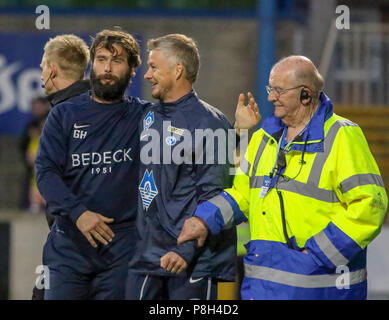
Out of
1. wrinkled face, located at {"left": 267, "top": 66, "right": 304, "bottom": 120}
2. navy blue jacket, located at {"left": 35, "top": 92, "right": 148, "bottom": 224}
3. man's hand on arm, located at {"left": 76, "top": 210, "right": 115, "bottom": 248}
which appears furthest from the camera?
navy blue jacket, located at {"left": 35, "top": 92, "right": 148, "bottom": 224}

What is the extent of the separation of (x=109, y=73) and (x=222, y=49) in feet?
26.3

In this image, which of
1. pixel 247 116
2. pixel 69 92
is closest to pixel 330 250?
pixel 247 116

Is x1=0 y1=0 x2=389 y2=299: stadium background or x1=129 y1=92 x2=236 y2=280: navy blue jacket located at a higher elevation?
x1=0 y1=0 x2=389 y2=299: stadium background

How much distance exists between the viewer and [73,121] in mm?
5672

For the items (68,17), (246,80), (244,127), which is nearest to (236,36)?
(246,80)

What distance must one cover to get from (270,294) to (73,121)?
152 cm

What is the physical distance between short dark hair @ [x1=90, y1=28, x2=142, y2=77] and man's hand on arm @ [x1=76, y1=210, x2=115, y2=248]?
2.92ft

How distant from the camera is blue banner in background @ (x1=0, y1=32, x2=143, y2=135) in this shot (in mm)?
13062

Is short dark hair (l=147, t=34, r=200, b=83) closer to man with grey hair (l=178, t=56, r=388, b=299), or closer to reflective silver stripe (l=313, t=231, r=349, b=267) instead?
man with grey hair (l=178, t=56, r=388, b=299)

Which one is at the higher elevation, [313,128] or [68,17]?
[68,17]

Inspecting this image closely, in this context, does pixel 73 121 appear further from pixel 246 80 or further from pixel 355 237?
pixel 246 80

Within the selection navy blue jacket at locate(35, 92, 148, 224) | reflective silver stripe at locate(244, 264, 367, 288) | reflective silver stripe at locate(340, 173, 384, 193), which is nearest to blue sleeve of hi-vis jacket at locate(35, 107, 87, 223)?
navy blue jacket at locate(35, 92, 148, 224)

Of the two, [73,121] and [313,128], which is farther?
[73,121]
